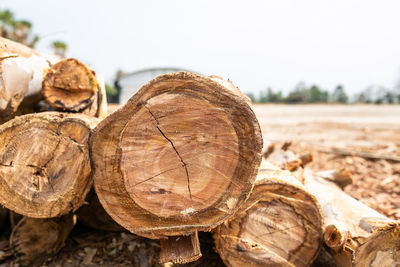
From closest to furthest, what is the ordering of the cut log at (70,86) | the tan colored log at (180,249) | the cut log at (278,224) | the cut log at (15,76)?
the tan colored log at (180,249)
the cut log at (278,224)
the cut log at (15,76)
the cut log at (70,86)

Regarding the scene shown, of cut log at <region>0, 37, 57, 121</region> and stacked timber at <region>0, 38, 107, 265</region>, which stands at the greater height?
cut log at <region>0, 37, 57, 121</region>

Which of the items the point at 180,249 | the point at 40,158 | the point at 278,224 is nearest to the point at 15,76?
the point at 40,158

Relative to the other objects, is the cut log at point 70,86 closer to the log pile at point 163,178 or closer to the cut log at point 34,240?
the log pile at point 163,178

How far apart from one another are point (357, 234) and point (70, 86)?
2.36 meters

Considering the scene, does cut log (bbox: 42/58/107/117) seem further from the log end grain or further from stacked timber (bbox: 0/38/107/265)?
stacked timber (bbox: 0/38/107/265)

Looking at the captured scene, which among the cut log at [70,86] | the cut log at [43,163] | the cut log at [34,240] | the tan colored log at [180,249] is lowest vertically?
the cut log at [34,240]

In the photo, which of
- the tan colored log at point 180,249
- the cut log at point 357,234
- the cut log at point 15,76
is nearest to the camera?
the tan colored log at point 180,249

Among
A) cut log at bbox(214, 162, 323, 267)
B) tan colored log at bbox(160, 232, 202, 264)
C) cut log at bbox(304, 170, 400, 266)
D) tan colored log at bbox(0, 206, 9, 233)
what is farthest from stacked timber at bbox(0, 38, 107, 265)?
cut log at bbox(304, 170, 400, 266)

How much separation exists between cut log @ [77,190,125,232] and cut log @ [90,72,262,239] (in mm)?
987

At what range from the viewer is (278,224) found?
81.0 inches

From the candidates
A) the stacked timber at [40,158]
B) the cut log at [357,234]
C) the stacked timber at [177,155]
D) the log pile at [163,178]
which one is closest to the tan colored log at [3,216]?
the log pile at [163,178]

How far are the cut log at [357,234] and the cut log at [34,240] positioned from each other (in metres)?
2.01

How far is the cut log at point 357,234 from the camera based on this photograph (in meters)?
1.87

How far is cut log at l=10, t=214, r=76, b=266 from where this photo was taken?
233cm
